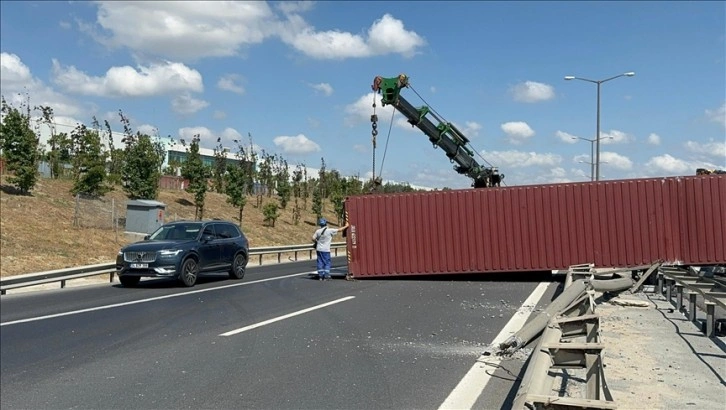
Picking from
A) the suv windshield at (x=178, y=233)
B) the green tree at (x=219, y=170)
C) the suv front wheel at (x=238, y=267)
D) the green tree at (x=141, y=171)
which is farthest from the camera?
the green tree at (x=219, y=170)

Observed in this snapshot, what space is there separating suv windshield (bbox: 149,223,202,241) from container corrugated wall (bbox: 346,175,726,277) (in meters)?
4.73

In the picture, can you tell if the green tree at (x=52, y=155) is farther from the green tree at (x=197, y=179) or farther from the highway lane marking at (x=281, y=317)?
the highway lane marking at (x=281, y=317)

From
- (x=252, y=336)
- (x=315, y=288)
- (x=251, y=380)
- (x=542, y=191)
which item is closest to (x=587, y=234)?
(x=542, y=191)

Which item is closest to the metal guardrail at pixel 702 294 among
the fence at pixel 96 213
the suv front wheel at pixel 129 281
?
the suv front wheel at pixel 129 281

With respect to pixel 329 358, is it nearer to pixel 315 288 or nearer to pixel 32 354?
pixel 32 354

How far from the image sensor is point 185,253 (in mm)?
15453

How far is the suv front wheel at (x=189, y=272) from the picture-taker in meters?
15.3

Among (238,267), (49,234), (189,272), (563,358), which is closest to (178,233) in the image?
(189,272)

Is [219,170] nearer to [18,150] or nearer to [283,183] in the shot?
[283,183]

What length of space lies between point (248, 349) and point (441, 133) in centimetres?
1443

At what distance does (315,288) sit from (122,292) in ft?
14.7

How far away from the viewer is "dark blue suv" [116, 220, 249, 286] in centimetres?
1504

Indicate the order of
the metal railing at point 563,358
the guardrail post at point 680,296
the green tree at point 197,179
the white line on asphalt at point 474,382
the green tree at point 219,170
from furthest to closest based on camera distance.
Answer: the green tree at point 219,170, the green tree at point 197,179, the guardrail post at point 680,296, the white line on asphalt at point 474,382, the metal railing at point 563,358

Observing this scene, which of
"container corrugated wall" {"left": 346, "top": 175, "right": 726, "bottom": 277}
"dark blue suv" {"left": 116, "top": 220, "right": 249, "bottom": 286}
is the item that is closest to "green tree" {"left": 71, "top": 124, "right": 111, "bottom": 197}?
"dark blue suv" {"left": 116, "top": 220, "right": 249, "bottom": 286}
